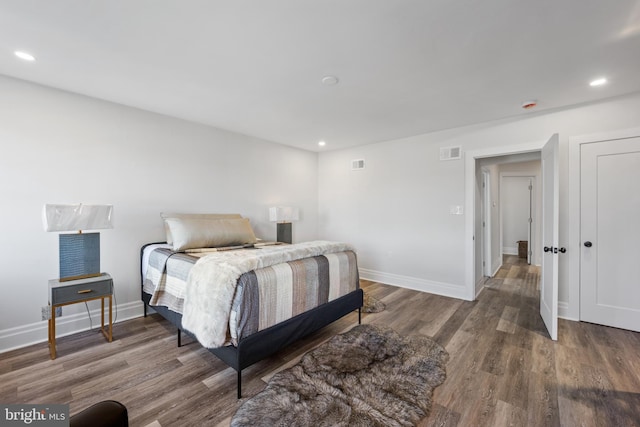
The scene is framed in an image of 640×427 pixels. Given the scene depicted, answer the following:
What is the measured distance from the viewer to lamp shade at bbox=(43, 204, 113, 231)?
2.21 meters

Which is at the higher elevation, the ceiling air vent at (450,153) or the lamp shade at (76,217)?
the ceiling air vent at (450,153)

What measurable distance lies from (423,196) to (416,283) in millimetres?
1381

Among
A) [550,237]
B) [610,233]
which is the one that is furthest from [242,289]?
[610,233]

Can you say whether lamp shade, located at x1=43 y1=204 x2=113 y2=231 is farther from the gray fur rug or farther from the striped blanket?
the gray fur rug

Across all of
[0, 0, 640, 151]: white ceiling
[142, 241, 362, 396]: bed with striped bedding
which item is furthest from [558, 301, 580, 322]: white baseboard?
[142, 241, 362, 396]: bed with striped bedding

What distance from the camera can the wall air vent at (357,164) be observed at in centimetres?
485

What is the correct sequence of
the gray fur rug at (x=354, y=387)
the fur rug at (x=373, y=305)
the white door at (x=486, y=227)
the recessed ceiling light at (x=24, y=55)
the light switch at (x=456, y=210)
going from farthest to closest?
the white door at (x=486, y=227)
the light switch at (x=456, y=210)
the fur rug at (x=373, y=305)
the recessed ceiling light at (x=24, y=55)
the gray fur rug at (x=354, y=387)

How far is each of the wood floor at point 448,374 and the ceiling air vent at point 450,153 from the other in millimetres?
2151

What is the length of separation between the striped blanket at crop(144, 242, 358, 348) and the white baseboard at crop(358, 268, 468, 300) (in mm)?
1956

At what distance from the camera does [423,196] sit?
4133mm

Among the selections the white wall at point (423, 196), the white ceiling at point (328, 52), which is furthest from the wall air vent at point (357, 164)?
the white ceiling at point (328, 52)

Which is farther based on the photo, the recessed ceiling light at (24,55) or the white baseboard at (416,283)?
the white baseboard at (416,283)

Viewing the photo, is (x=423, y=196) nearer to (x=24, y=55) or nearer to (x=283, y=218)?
(x=283, y=218)

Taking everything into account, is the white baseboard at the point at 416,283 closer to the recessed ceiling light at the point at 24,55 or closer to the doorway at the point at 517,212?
the doorway at the point at 517,212
